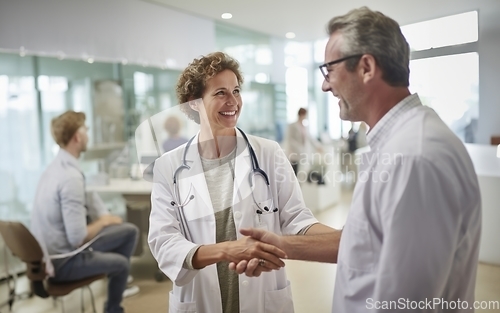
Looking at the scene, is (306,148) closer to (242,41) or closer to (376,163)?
(242,41)

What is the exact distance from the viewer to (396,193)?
899 mm

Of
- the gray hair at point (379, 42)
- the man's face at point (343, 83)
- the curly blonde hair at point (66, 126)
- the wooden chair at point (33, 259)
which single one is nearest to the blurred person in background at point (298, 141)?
the man's face at point (343, 83)

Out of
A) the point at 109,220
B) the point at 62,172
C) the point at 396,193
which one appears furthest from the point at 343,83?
the point at 109,220

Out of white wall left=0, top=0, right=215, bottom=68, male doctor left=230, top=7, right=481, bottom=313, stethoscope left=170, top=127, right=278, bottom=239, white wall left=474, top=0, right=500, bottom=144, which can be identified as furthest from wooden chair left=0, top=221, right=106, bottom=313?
white wall left=474, top=0, right=500, bottom=144

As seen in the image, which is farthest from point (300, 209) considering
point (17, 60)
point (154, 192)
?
point (17, 60)

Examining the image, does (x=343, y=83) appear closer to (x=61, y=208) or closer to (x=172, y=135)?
(x=172, y=135)

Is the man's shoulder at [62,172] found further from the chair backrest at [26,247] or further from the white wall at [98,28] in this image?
the white wall at [98,28]

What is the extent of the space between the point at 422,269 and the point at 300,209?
1.91 ft

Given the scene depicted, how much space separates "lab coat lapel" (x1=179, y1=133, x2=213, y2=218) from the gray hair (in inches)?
24.7

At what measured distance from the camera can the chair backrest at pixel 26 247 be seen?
2355 millimetres

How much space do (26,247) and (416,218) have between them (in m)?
2.21

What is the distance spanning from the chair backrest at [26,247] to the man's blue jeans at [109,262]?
9 centimetres

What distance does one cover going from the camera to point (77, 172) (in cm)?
238

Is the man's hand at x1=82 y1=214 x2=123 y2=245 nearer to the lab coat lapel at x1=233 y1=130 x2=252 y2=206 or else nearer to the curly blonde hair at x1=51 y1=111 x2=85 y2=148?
the curly blonde hair at x1=51 y1=111 x2=85 y2=148
